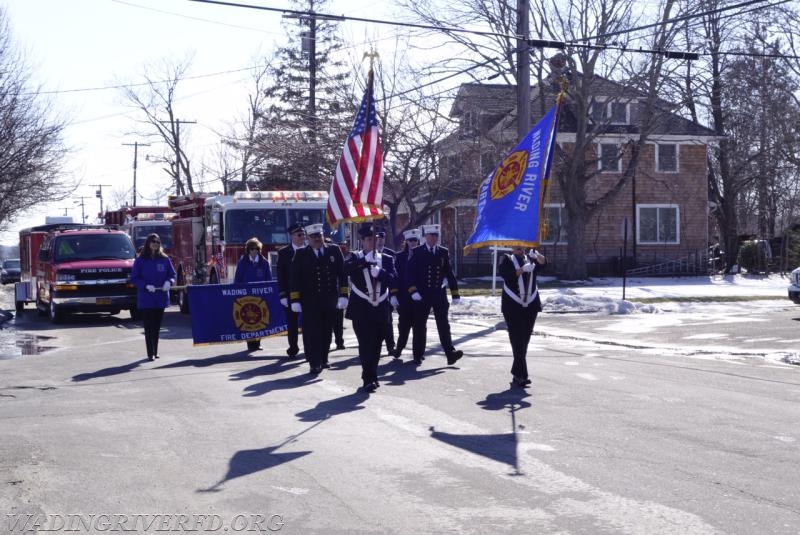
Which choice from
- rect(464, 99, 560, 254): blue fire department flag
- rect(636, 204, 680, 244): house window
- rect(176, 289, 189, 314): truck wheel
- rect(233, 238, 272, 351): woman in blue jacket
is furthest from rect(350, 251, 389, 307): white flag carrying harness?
rect(636, 204, 680, 244): house window

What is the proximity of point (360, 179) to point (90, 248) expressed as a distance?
1059 cm

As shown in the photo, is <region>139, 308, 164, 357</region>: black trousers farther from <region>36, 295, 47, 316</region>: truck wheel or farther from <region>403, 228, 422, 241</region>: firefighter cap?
<region>36, 295, 47, 316</region>: truck wheel

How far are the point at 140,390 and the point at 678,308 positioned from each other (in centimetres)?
1799

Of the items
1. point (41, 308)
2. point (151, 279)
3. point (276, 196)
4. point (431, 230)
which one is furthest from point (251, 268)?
point (41, 308)

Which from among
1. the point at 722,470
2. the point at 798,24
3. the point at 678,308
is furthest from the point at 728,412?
the point at 798,24

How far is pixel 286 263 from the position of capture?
15117 millimetres

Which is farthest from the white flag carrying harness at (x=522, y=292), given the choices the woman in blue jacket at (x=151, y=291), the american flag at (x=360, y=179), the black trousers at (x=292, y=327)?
the woman in blue jacket at (x=151, y=291)

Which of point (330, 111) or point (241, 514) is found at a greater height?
point (330, 111)

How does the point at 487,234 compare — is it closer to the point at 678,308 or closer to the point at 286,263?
the point at 286,263

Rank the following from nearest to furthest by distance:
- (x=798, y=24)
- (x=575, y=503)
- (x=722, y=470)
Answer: (x=575, y=503) → (x=722, y=470) → (x=798, y=24)

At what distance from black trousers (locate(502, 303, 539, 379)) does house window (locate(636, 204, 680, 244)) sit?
35.6 m

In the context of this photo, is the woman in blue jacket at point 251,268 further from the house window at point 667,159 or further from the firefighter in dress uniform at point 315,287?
the house window at point 667,159

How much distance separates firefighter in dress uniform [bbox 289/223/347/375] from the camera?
516 inches

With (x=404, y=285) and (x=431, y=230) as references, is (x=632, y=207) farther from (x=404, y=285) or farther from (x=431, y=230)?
(x=431, y=230)
